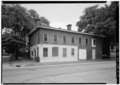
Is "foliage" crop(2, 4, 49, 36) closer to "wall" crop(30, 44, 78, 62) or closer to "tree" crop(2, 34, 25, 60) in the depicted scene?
"tree" crop(2, 34, 25, 60)

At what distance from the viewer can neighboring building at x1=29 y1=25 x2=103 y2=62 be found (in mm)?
16391

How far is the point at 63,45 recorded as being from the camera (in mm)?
18094

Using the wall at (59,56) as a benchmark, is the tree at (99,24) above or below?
above

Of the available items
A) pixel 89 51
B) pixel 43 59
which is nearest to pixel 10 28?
pixel 43 59

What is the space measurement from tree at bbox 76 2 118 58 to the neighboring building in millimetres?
1791

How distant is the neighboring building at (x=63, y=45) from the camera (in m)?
16.4

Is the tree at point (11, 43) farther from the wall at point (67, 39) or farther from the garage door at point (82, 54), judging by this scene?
the garage door at point (82, 54)

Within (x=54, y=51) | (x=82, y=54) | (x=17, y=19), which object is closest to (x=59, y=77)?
(x=54, y=51)

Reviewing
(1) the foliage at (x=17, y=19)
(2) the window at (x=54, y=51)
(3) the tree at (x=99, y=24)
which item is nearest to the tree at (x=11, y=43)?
(2) the window at (x=54, y=51)

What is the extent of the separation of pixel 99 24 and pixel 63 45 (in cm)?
832

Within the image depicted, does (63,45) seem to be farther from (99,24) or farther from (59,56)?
(99,24)

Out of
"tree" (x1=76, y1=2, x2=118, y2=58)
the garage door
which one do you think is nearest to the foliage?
the garage door

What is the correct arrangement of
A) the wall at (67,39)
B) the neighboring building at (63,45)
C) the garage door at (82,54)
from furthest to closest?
the garage door at (82,54) → the wall at (67,39) → the neighboring building at (63,45)

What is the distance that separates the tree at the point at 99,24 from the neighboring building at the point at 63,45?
1.79 meters
